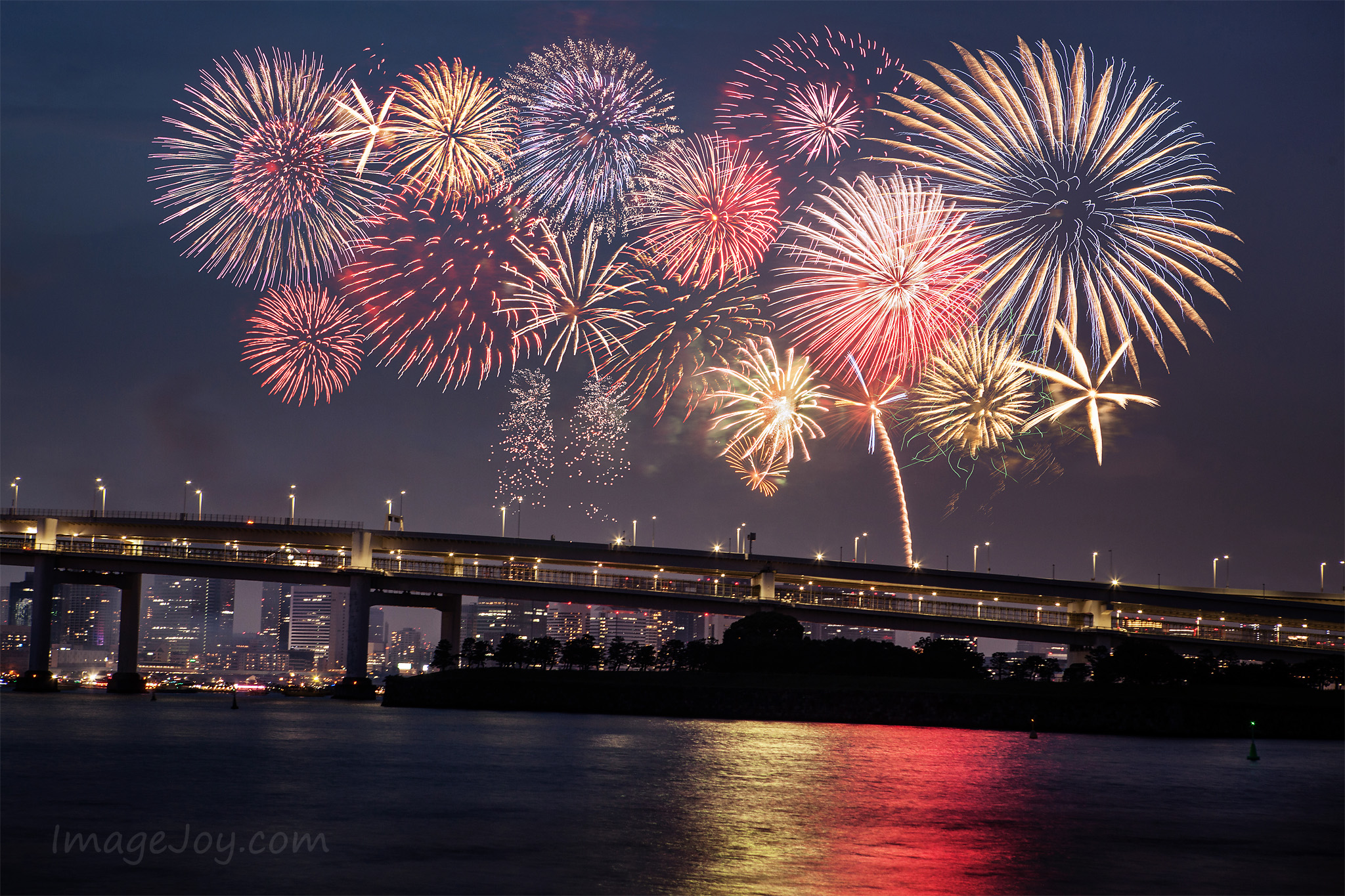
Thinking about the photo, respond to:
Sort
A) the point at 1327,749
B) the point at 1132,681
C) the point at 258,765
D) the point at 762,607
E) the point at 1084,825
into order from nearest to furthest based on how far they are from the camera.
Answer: the point at 1084,825 < the point at 258,765 < the point at 1327,749 < the point at 1132,681 < the point at 762,607

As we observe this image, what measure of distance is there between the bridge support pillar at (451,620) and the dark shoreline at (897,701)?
60.3ft

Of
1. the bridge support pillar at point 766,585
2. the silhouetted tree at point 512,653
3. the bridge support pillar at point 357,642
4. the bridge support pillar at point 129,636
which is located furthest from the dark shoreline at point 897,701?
the bridge support pillar at point 129,636

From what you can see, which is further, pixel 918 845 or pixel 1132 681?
pixel 1132 681

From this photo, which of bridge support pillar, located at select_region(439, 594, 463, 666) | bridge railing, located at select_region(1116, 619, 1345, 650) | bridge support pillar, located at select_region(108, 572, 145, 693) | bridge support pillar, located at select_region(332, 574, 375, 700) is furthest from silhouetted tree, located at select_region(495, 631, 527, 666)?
bridge railing, located at select_region(1116, 619, 1345, 650)

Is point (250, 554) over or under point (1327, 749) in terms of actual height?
over

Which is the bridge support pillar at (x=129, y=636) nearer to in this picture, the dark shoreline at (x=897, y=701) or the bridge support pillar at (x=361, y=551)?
the bridge support pillar at (x=361, y=551)

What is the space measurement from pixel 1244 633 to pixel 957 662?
144 feet

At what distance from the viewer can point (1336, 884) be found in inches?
1059

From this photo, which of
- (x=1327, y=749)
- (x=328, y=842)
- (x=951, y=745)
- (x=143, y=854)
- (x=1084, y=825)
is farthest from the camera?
(x=1327, y=749)

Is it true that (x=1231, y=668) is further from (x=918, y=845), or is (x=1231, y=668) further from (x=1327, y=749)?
(x=918, y=845)

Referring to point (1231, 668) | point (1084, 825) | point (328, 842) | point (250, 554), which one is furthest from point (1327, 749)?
point (250, 554)

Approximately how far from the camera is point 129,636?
500 feet

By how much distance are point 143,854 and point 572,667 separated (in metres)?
138

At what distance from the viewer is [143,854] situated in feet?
85.8
